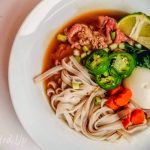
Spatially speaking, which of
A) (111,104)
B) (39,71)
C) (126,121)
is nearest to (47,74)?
(39,71)

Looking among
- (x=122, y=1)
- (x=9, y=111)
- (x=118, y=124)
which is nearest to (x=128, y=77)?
(x=118, y=124)

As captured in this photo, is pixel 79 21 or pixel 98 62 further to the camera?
pixel 79 21

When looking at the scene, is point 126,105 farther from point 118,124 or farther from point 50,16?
point 50,16

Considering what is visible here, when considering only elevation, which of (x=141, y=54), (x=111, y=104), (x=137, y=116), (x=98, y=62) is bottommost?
(x=137, y=116)

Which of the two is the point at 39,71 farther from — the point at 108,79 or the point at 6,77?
the point at 108,79

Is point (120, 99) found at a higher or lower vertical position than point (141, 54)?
lower

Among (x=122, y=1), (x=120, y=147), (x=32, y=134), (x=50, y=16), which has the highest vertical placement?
(x=50, y=16)

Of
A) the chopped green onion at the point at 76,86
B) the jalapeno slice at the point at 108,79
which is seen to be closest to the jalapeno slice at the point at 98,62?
the jalapeno slice at the point at 108,79
